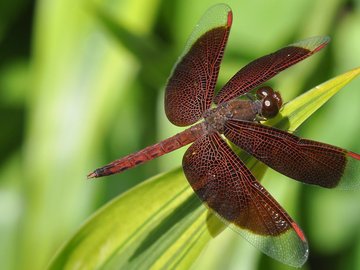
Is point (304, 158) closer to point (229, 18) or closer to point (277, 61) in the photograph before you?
point (277, 61)

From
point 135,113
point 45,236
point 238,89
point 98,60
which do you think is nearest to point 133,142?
point 135,113

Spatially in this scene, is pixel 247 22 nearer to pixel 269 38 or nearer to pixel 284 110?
pixel 269 38

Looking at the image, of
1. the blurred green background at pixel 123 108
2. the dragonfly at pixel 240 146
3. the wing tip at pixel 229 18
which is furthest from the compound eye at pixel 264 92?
the blurred green background at pixel 123 108

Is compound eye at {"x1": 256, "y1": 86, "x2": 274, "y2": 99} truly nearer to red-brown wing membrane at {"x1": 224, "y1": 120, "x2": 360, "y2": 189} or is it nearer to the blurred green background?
red-brown wing membrane at {"x1": 224, "y1": 120, "x2": 360, "y2": 189}

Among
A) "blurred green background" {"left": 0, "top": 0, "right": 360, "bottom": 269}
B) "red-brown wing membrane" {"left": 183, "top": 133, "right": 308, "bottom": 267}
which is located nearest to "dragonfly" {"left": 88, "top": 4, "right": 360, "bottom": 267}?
"red-brown wing membrane" {"left": 183, "top": 133, "right": 308, "bottom": 267}

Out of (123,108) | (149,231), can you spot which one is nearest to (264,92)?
(149,231)

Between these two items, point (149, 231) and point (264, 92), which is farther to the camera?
point (264, 92)

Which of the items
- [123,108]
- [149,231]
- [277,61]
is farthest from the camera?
[123,108]

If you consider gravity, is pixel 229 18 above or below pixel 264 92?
above
